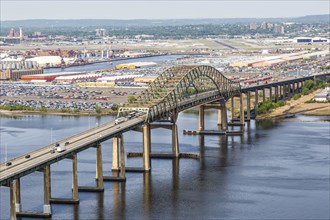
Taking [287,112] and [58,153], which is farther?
[287,112]

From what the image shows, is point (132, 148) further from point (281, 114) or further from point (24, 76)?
point (24, 76)

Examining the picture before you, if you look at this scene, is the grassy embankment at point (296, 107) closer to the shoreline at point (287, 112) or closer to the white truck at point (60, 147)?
the shoreline at point (287, 112)

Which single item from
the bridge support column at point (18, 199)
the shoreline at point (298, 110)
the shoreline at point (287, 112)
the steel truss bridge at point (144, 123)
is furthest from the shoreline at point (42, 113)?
the bridge support column at point (18, 199)

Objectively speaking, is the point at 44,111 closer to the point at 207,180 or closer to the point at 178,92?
the point at 178,92

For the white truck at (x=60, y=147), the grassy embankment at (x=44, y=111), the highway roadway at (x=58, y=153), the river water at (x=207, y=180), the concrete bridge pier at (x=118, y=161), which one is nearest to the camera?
the highway roadway at (x=58, y=153)

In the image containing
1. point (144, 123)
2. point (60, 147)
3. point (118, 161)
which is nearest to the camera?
point (60, 147)

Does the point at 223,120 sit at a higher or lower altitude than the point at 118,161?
higher

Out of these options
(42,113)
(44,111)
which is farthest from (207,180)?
(44,111)
